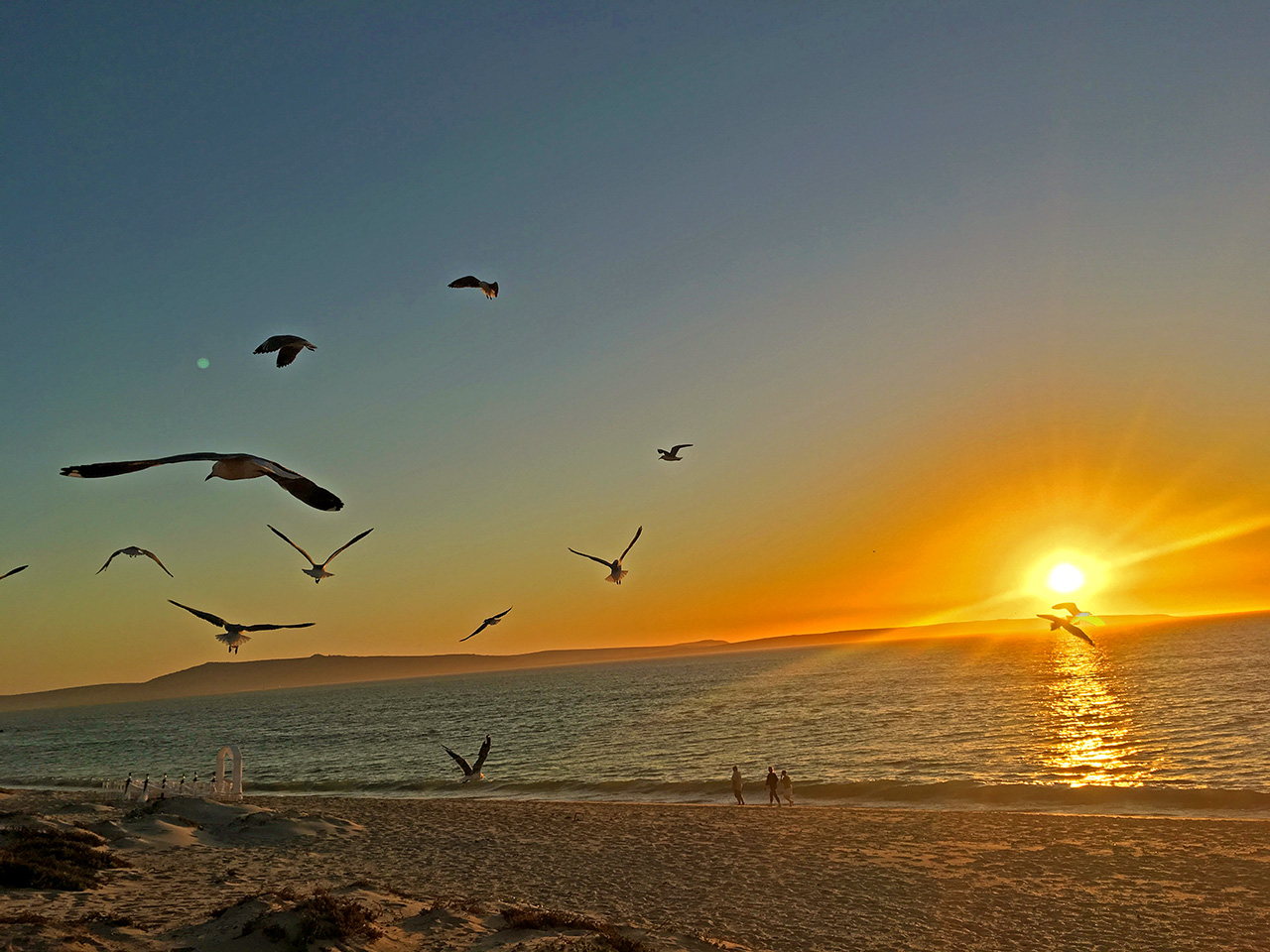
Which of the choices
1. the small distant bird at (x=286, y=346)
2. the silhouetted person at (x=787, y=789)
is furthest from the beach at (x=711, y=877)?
the small distant bird at (x=286, y=346)

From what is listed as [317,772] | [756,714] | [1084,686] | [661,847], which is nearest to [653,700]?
[756,714]

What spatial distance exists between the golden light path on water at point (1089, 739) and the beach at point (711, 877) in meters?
11.5

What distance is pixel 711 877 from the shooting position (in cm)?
1998

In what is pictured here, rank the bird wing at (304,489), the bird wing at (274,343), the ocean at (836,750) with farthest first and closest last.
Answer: the ocean at (836,750), the bird wing at (274,343), the bird wing at (304,489)

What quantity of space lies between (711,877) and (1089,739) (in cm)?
3917

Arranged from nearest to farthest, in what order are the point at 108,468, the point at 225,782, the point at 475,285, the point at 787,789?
the point at 108,468
the point at 475,285
the point at 787,789
the point at 225,782

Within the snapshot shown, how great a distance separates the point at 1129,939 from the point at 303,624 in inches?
646

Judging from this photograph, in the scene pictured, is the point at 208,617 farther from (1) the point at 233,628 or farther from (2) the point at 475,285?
(2) the point at 475,285

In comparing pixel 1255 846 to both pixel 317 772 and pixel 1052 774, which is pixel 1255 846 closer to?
pixel 1052 774

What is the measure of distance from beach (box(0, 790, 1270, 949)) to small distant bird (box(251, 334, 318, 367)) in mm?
8270

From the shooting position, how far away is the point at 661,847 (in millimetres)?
23719

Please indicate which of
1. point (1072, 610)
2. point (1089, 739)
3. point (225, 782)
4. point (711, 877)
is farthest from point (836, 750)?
point (225, 782)

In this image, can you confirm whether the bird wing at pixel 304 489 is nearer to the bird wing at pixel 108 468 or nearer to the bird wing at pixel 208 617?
the bird wing at pixel 108 468

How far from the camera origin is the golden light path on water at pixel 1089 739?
36.0 m
